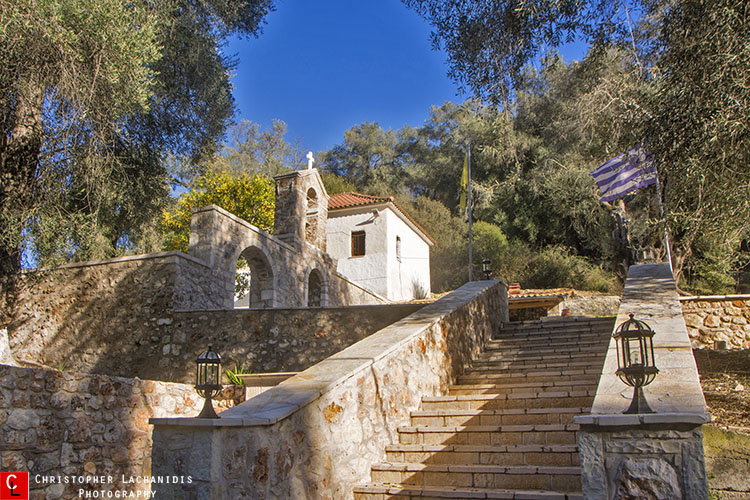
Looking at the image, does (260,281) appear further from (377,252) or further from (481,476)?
(481,476)

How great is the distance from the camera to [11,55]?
855 centimetres

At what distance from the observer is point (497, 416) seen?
516cm

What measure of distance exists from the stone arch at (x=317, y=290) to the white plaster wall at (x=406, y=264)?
6.36 m

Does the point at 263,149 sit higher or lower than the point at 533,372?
higher

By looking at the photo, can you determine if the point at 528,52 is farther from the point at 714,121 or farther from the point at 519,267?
the point at 519,267

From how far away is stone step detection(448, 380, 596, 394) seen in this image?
5.63m

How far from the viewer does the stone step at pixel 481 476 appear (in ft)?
13.1

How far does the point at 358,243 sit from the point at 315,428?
19.5 m

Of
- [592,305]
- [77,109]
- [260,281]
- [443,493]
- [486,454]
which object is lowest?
[443,493]

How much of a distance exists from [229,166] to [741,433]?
102 ft

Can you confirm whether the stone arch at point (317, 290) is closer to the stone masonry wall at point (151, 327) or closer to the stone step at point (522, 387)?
the stone masonry wall at point (151, 327)

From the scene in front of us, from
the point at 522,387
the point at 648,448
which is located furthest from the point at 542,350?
the point at 648,448

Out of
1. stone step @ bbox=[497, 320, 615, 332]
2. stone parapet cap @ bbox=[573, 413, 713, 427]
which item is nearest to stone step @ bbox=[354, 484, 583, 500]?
stone parapet cap @ bbox=[573, 413, 713, 427]

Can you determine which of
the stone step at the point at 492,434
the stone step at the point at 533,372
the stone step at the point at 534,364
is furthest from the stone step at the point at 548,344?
the stone step at the point at 492,434
